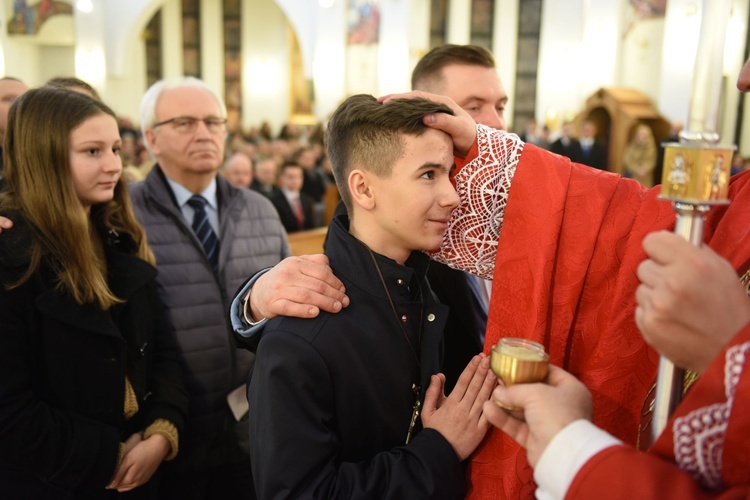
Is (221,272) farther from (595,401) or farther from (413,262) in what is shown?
(595,401)

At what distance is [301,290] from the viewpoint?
→ 50.6 inches

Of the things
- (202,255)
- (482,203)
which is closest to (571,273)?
(482,203)

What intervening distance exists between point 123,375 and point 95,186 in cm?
60

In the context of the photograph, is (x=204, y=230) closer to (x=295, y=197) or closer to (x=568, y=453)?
(x=568, y=453)

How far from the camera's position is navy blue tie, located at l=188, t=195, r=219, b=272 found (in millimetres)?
2531

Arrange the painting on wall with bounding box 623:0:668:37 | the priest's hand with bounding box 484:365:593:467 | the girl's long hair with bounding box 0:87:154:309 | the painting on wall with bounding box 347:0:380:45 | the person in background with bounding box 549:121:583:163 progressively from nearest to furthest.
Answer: the priest's hand with bounding box 484:365:593:467
the girl's long hair with bounding box 0:87:154:309
the person in background with bounding box 549:121:583:163
the painting on wall with bounding box 623:0:668:37
the painting on wall with bounding box 347:0:380:45

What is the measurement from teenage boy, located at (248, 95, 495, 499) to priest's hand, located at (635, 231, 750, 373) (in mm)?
483

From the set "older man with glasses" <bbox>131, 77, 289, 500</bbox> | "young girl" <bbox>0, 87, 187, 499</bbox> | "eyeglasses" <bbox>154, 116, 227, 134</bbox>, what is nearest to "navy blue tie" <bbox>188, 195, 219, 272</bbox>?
"older man with glasses" <bbox>131, 77, 289, 500</bbox>

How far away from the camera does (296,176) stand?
634 centimetres

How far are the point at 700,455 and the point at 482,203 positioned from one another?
2.44ft

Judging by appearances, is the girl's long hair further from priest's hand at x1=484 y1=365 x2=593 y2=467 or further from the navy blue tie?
priest's hand at x1=484 y1=365 x2=593 y2=467

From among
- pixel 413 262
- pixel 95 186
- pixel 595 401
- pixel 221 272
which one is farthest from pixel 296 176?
pixel 595 401

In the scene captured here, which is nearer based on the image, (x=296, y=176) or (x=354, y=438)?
(x=354, y=438)

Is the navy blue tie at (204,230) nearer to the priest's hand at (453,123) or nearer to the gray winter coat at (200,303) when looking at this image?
the gray winter coat at (200,303)
